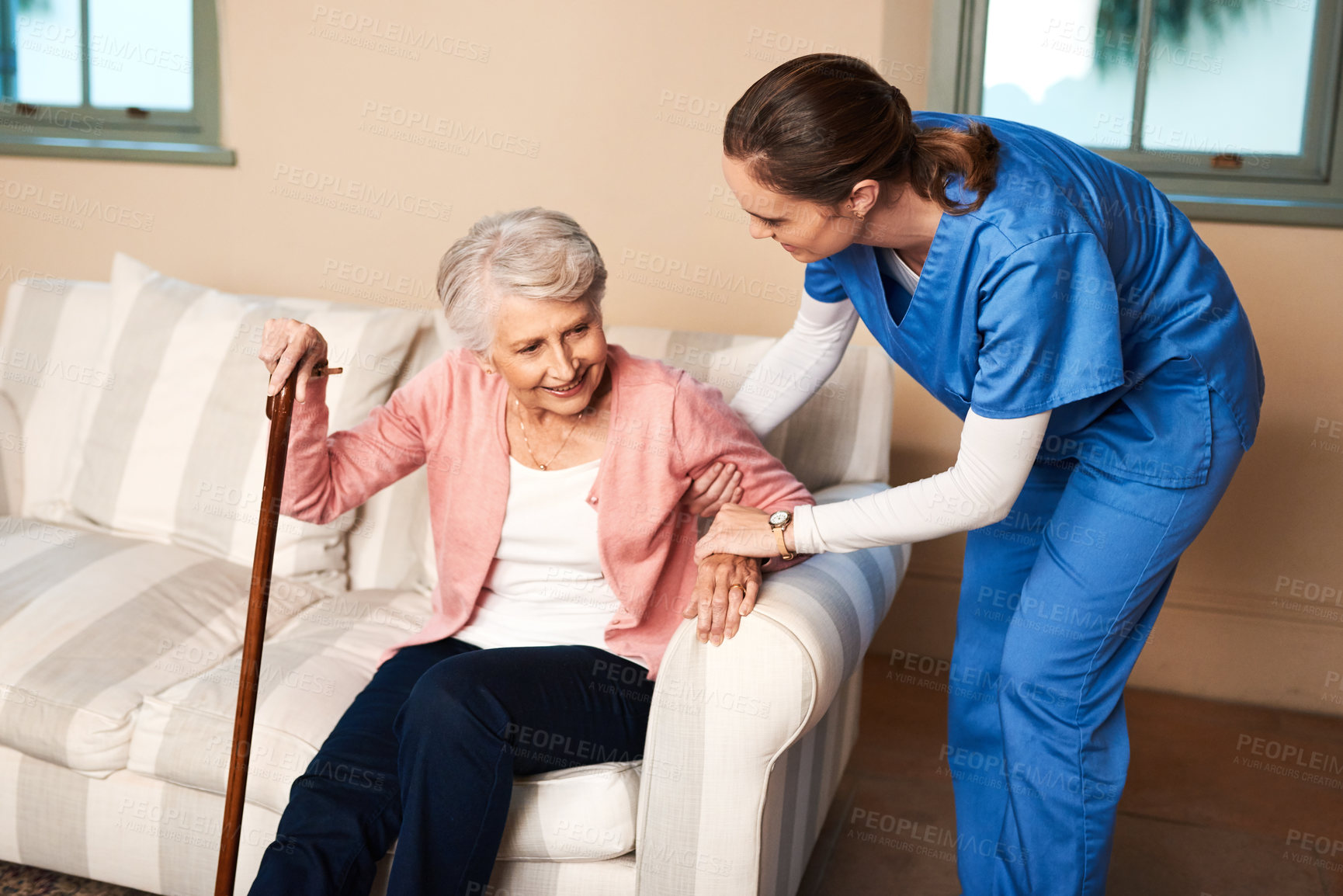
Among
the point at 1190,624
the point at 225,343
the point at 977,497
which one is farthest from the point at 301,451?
the point at 1190,624

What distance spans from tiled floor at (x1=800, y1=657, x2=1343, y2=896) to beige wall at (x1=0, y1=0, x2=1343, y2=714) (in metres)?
0.17

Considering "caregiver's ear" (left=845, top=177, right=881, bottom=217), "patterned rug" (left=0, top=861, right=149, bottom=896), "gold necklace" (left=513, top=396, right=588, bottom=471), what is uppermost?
"caregiver's ear" (left=845, top=177, right=881, bottom=217)

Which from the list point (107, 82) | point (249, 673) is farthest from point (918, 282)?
point (107, 82)

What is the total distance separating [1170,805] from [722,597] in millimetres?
1371

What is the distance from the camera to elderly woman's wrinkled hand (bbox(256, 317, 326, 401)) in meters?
1.43

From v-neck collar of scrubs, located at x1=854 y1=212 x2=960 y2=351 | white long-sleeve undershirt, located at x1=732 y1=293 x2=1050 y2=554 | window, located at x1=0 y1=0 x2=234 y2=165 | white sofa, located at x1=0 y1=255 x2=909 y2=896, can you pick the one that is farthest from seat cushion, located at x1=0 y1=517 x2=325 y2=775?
window, located at x1=0 y1=0 x2=234 y2=165

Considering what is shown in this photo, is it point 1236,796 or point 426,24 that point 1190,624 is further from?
point 426,24

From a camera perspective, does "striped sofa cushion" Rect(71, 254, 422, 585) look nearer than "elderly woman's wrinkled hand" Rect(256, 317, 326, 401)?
No

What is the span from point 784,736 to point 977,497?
38cm

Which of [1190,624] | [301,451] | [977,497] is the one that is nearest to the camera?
[977,497]

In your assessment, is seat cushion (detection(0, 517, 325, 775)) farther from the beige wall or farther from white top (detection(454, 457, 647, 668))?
the beige wall

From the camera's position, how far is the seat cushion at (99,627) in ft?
5.18

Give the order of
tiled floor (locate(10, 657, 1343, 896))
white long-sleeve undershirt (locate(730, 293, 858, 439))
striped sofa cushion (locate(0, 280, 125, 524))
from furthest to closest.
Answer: striped sofa cushion (locate(0, 280, 125, 524)) → tiled floor (locate(10, 657, 1343, 896)) → white long-sleeve undershirt (locate(730, 293, 858, 439))

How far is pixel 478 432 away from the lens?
1620 millimetres
